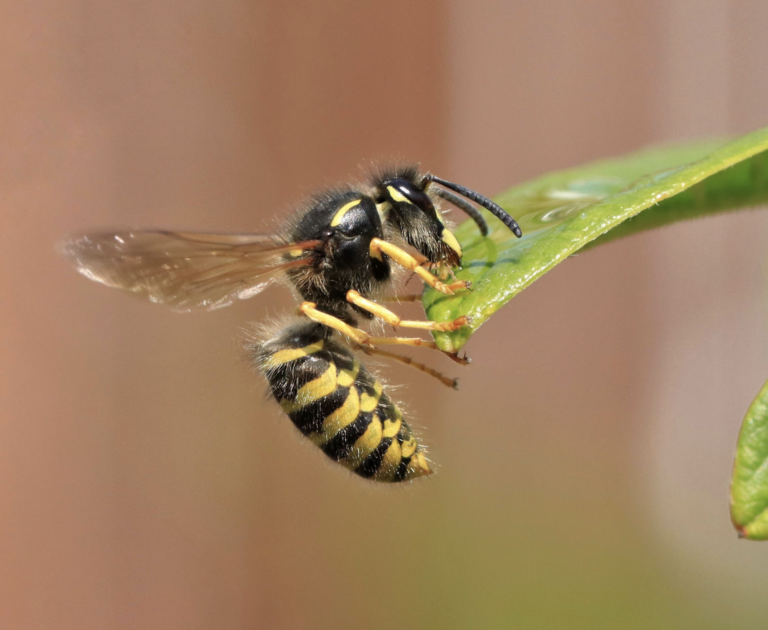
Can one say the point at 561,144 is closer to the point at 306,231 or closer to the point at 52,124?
the point at 52,124

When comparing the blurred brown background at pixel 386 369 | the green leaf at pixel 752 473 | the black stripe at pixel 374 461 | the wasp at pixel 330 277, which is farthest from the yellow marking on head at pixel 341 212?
the blurred brown background at pixel 386 369

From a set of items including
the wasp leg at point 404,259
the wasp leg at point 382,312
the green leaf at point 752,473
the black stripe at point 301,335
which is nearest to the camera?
the green leaf at point 752,473

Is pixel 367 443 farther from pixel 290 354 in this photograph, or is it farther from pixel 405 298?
pixel 405 298

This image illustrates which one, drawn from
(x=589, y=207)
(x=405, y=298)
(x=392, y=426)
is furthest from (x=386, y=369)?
(x=589, y=207)

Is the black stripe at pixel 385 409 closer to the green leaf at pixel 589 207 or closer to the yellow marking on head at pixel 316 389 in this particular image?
the yellow marking on head at pixel 316 389

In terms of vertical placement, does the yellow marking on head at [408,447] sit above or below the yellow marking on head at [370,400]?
below

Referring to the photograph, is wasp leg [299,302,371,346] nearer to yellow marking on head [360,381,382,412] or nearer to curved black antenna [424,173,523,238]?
yellow marking on head [360,381,382,412]

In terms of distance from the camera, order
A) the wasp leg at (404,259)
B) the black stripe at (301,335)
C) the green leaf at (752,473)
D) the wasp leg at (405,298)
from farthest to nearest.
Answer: the wasp leg at (405,298), the black stripe at (301,335), the wasp leg at (404,259), the green leaf at (752,473)

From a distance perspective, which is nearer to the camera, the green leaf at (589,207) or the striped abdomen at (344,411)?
the green leaf at (589,207)

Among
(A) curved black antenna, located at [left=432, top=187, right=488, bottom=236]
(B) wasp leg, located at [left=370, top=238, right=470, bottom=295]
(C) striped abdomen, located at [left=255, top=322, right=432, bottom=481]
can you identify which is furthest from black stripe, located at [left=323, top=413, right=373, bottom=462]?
(A) curved black antenna, located at [left=432, top=187, right=488, bottom=236]
